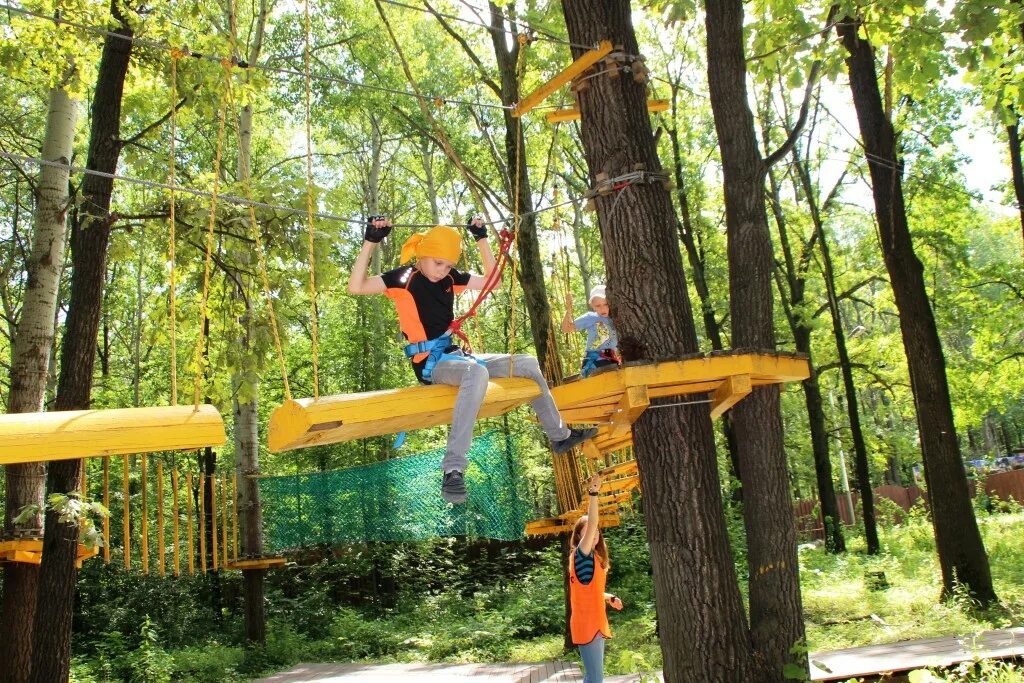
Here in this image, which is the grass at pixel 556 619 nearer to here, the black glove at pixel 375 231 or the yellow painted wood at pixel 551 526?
the yellow painted wood at pixel 551 526

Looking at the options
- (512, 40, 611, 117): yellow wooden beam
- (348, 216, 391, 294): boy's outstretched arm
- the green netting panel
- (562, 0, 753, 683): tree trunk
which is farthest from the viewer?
the green netting panel

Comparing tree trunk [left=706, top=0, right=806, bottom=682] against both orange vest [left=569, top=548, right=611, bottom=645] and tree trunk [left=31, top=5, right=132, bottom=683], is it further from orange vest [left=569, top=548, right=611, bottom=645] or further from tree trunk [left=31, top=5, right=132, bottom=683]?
tree trunk [left=31, top=5, right=132, bottom=683]

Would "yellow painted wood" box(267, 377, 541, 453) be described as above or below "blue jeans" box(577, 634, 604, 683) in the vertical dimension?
above

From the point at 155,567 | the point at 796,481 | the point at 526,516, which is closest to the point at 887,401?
the point at 796,481

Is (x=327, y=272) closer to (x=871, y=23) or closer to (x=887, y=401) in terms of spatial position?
(x=871, y=23)

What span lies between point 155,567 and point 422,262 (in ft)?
39.3

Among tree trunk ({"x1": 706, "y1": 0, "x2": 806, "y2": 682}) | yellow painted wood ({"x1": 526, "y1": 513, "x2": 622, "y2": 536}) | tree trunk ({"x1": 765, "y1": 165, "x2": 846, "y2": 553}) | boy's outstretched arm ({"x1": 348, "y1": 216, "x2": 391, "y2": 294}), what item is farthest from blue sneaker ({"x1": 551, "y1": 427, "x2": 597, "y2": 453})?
tree trunk ({"x1": 765, "y1": 165, "x2": 846, "y2": 553})

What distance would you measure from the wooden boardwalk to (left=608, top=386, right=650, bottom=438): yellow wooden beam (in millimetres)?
1856

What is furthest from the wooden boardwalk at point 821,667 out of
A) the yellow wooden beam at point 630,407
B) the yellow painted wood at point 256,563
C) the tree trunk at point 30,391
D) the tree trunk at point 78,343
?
the tree trunk at point 78,343

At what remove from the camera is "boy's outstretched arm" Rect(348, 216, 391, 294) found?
408cm

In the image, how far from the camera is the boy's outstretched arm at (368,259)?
4.08m

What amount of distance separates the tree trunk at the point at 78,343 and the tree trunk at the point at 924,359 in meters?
6.85

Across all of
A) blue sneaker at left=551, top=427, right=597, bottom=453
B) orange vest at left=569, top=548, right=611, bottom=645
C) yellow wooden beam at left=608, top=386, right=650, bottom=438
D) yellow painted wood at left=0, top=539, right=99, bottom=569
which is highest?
yellow wooden beam at left=608, top=386, right=650, bottom=438

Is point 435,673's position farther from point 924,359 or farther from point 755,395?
point 924,359
